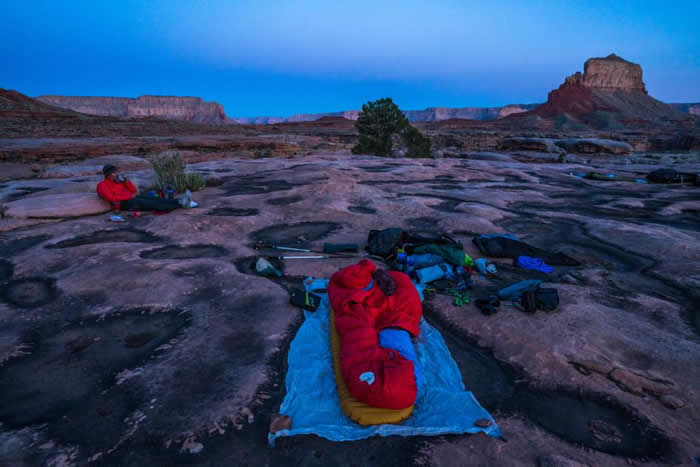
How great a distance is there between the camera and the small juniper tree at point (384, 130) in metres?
21.0

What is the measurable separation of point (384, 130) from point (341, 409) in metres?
20.9

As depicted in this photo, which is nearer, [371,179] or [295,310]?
[295,310]

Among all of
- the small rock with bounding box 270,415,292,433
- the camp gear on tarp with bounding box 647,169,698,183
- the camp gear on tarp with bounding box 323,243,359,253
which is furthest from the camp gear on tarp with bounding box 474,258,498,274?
the camp gear on tarp with bounding box 647,169,698,183

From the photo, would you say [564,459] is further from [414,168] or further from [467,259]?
[414,168]

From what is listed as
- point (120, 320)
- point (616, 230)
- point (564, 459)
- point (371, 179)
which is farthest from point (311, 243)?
point (371, 179)

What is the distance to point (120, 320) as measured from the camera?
373 cm

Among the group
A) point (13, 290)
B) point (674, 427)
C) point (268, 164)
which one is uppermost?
point (268, 164)

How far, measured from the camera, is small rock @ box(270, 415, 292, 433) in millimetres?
2393

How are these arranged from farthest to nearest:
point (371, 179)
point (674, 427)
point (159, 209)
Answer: point (371, 179) < point (159, 209) < point (674, 427)

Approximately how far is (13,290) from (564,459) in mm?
5888

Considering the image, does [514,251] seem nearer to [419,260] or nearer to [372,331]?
[419,260]

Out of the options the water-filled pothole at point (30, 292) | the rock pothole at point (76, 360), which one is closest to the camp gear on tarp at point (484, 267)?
the rock pothole at point (76, 360)

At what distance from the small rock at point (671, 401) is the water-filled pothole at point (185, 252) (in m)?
5.33

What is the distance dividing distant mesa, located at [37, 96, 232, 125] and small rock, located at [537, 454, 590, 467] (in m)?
99.5
